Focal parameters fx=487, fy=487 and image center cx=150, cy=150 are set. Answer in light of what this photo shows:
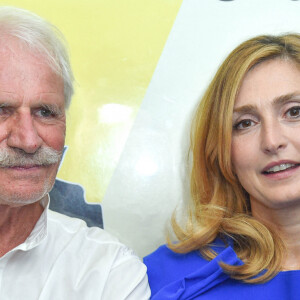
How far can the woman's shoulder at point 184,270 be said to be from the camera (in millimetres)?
1366

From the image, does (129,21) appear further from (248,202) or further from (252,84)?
(248,202)

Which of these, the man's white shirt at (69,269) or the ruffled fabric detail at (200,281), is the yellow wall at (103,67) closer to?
the man's white shirt at (69,269)

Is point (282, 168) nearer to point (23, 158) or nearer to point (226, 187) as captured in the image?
point (226, 187)

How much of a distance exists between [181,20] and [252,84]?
433 millimetres

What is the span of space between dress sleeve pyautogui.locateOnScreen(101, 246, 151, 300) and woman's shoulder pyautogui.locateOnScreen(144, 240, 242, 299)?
2.2 inches

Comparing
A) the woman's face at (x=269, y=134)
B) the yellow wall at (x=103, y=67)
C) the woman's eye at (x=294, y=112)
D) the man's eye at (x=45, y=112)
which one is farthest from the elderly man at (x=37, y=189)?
the woman's eye at (x=294, y=112)

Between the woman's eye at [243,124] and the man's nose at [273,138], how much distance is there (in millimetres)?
71

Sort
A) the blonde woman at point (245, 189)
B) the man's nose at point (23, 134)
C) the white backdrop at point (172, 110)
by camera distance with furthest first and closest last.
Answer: the white backdrop at point (172, 110) < the blonde woman at point (245, 189) < the man's nose at point (23, 134)

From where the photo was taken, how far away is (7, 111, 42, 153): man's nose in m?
1.22

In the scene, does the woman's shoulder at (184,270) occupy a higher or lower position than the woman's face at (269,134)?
lower

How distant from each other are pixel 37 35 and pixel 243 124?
2.10ft

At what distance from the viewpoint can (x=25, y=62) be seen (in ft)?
4.20

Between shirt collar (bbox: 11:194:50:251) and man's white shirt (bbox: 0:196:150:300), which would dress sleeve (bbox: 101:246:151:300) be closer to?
man's white shirt (bbox: 0:196:150:300)

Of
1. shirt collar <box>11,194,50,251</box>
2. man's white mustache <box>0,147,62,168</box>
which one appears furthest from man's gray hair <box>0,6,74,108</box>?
shirt collar <box>11,194,50,251</box>
